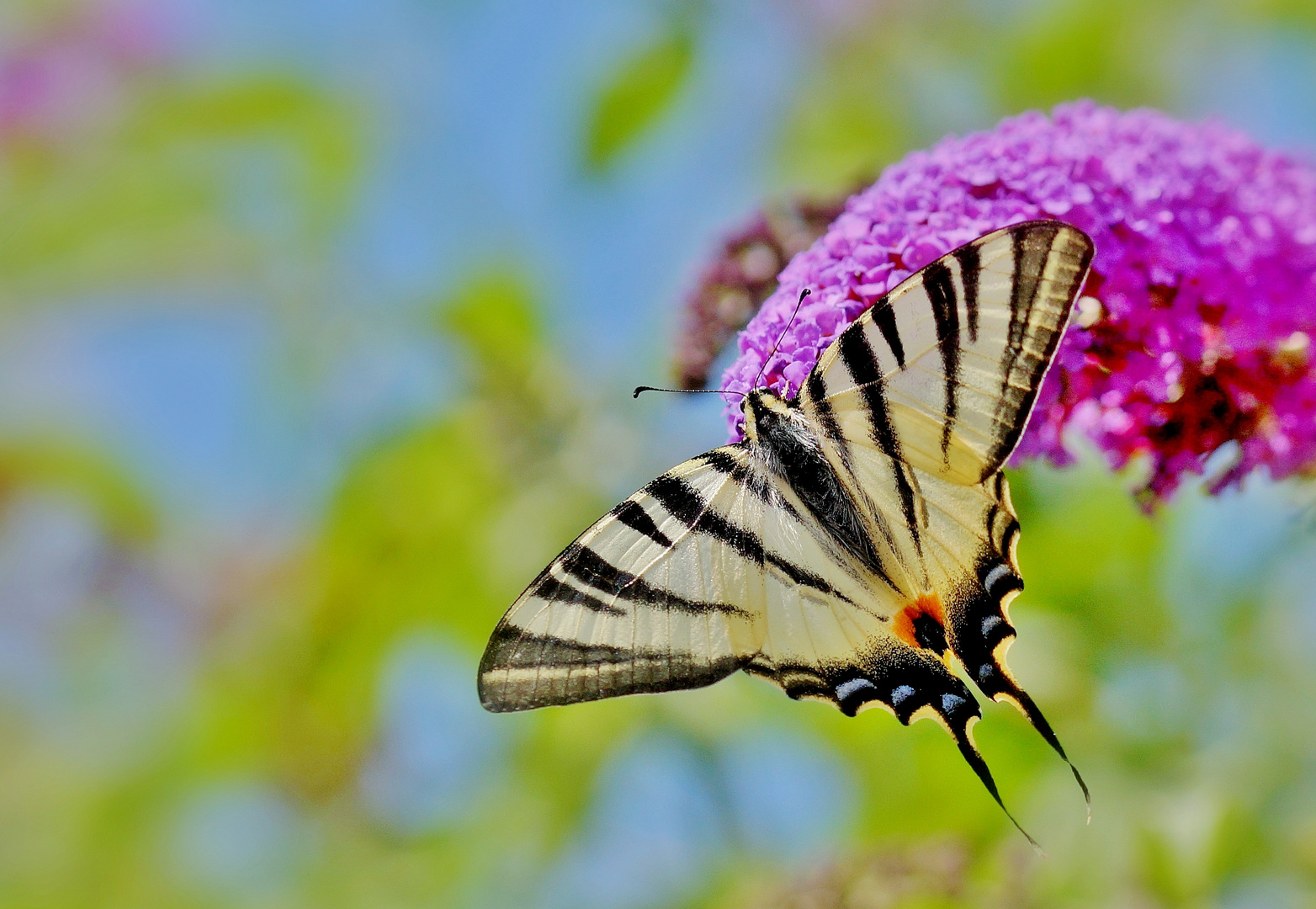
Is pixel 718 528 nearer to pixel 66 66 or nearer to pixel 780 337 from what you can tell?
pixel 780 337

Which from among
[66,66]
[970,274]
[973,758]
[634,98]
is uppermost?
[66,66]

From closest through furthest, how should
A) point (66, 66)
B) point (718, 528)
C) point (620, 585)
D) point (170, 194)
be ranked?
1. point (620, 585)
2. point (718, 528)
3. point (170, 194)
4. point (66, 66)

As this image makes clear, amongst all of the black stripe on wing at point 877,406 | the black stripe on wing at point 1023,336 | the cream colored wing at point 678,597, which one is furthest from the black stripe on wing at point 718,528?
the black stripe on wing at point 1023,336

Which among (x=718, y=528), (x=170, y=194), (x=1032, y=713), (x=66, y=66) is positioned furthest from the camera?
(x=66, y=66)

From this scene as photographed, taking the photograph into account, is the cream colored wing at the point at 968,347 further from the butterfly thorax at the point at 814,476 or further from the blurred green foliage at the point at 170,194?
the blurred green foliage at the point at 170,194

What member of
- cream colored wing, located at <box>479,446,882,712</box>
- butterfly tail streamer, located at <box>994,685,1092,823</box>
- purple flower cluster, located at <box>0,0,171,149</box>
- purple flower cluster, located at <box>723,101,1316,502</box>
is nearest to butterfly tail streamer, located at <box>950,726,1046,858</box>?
butterfly tail streamer, located at <box>994,685,1092,823</box>

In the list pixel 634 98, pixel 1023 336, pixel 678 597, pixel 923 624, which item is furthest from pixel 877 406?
pixel 634 98

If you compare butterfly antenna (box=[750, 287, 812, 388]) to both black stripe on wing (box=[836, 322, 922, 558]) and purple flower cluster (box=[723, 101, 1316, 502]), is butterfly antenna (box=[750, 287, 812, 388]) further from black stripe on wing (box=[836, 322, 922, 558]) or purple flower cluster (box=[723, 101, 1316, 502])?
black stripe on wing (box=[836, 322, 922, 558])
